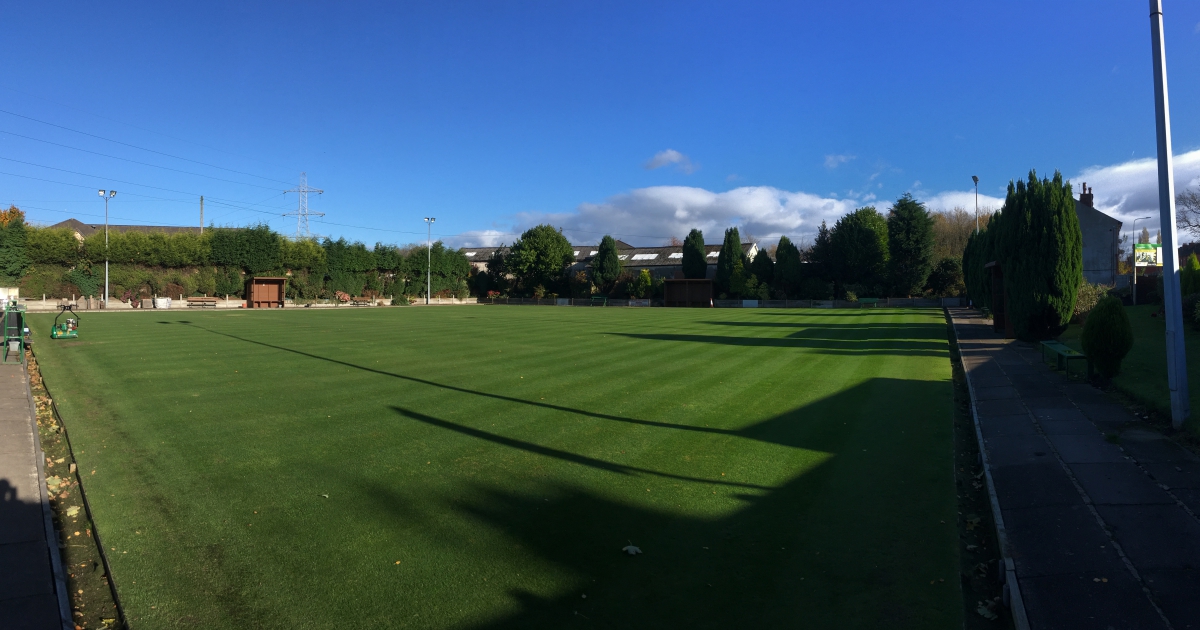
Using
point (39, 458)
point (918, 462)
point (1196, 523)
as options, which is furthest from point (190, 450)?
point (1196, 523)

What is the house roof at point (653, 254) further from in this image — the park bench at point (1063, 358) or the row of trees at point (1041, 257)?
the park bench at point (1063, 358)

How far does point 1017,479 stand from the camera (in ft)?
20.1

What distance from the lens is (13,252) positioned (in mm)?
43062

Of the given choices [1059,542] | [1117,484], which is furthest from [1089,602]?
[1117,484]

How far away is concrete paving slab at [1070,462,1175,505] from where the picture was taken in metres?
5.41

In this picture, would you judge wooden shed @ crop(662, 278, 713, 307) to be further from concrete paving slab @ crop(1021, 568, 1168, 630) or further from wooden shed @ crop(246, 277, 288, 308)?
concrete paving slab @ crop(1021, 568, 1168, 630)

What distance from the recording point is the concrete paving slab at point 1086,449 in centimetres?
663

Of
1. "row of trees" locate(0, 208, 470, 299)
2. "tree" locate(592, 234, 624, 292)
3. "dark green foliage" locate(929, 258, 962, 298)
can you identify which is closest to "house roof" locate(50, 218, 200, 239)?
"row of trees" locate(0, 208, 470, 299)

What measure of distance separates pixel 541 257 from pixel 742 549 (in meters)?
67.0

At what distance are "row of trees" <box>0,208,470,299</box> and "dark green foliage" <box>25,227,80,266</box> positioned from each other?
2.2 inches

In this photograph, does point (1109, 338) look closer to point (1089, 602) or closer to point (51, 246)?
point (1089, 602)

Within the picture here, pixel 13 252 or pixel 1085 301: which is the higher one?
pixel 13 252

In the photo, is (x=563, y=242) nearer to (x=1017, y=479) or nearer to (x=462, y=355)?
(x=462, y=355)

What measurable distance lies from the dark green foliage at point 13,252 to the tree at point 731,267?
57619 mm
